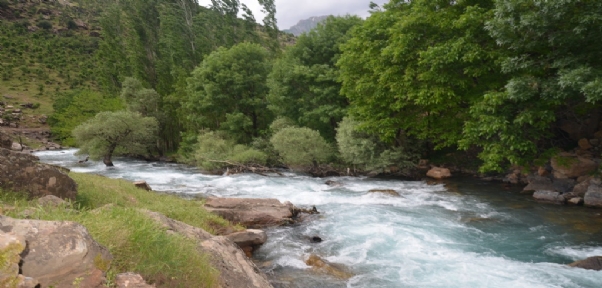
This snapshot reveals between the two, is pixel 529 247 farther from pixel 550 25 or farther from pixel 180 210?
pixel 180 210

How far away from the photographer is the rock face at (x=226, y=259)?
19.5 feet

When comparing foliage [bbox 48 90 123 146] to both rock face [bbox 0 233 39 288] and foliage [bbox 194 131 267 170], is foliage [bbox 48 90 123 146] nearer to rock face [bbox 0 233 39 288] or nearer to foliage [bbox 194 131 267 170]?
foliage [bbox 194 131 267 170]

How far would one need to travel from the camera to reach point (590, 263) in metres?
9.16

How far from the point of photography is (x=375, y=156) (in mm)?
24562

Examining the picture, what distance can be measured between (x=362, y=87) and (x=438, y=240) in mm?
13723

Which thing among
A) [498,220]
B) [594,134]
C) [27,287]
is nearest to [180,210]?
[27,287]

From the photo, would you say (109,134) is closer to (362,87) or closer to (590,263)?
(362,87)

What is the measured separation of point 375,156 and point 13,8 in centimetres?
13205

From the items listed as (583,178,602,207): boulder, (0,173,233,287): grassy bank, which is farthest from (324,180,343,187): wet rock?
(0,173,233,287): grassy bank

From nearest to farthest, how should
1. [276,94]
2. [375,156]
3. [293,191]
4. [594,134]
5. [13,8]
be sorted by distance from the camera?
[594,134]
[293,191]
[375,156]
[276,94]
[13,8]

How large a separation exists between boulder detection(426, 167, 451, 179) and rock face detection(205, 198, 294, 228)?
12926 millimetres

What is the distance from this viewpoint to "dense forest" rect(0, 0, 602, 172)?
46.4 ft

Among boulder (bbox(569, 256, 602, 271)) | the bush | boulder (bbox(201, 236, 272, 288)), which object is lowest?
boulder (bbox(569, 256, 602, 271))

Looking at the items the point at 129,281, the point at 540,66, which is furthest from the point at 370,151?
the point at 129,281
